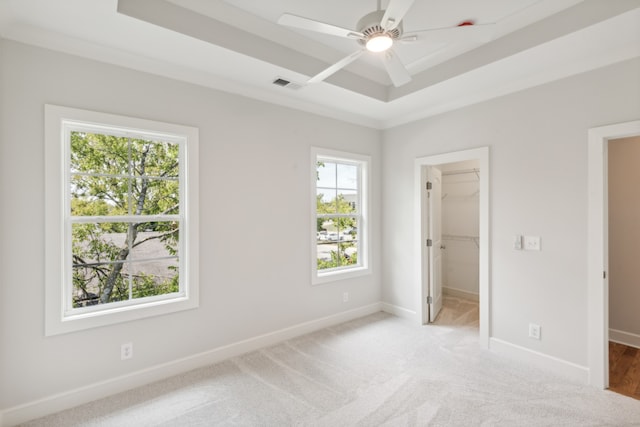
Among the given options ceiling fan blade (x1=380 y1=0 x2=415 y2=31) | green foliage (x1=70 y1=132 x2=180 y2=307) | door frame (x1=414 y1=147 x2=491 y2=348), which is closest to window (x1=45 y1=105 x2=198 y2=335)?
green foliage (x1=70 y1=132 x2=180 y2=307)

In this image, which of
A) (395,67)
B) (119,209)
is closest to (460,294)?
(395,67)

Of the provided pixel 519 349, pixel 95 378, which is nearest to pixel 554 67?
pixel 519 349

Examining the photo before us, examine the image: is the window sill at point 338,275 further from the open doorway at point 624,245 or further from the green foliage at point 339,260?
the open doorway at point 624,245

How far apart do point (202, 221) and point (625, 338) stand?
448 cm

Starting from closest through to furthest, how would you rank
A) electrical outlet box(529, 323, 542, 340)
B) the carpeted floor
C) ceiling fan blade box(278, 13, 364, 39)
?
ceiling fan blade box(278, 13, 364, 39) → the carpeted floor → electrical outlet box(529, 323, 542, 340)

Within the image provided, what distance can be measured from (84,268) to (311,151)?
7.92 ft

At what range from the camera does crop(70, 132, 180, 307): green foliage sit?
2449 mm

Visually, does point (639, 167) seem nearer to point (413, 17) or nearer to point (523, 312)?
point (523, 312)

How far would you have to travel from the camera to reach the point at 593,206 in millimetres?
2537

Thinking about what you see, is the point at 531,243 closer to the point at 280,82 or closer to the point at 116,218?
the point at 280,82

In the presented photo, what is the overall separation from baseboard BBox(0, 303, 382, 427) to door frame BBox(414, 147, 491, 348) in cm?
132

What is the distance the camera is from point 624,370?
2.78m

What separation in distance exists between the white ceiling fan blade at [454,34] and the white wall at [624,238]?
278 cm

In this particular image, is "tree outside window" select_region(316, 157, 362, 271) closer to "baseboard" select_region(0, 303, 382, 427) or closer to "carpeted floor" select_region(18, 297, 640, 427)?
"baseboard" select_region(0, 303, 382, 427)
